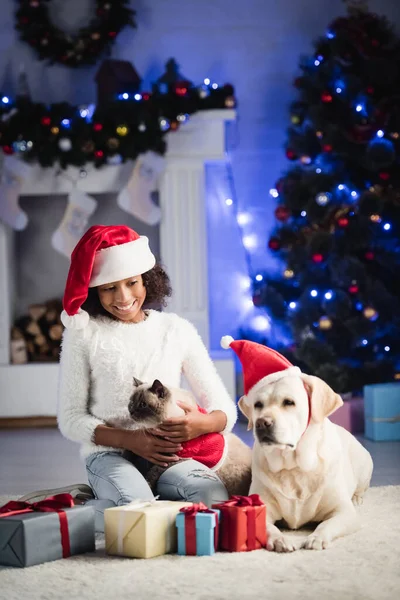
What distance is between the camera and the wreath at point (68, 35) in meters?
5.71

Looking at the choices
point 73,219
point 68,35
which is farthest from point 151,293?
point 68,35

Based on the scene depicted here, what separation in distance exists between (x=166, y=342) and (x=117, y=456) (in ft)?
1.36

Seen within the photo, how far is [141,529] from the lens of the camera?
2.32m

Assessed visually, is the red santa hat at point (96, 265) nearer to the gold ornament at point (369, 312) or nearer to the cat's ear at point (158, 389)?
the cat's ear at point (158, 389)

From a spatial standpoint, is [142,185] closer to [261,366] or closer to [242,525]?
[261,366]

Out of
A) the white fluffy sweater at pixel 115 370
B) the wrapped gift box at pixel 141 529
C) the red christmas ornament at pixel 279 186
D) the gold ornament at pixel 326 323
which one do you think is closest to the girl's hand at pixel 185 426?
the white fluffy sweater at pixel 115 370

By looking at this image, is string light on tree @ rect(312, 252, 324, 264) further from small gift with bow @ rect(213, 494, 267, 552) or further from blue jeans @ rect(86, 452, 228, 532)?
small gift with bow @ rect(213, 494, 267, 552)

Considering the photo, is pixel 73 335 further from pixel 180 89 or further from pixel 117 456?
pixel 180 89

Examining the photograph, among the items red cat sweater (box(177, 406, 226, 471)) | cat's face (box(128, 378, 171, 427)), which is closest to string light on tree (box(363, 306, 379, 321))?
red cat sweater (box(177, 406, 226, 471))

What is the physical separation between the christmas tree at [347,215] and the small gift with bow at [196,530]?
255 centimetres

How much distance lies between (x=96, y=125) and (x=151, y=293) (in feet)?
8.11

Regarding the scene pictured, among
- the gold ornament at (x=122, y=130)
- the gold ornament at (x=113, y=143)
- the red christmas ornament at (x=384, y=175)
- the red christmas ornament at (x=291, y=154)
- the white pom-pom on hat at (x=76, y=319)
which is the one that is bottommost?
the white pom-pom on hat at (x=76, y=319)

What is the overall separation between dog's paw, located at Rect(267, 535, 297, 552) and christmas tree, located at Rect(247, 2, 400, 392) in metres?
2.47

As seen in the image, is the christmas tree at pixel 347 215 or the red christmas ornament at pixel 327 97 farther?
the red christmas ornament at pixel 327 97
